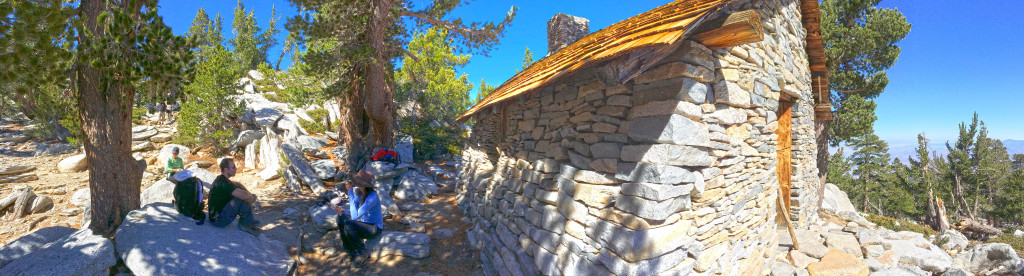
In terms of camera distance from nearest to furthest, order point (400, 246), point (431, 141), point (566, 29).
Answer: point (400, 246)
point (566, 29)
point (431, 141)

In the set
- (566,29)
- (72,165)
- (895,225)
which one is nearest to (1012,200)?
(895,225)

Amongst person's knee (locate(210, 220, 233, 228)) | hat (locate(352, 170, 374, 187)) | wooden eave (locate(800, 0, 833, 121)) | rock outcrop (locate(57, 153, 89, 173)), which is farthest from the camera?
rock outcrop (locate(57, 153, 89, 173))

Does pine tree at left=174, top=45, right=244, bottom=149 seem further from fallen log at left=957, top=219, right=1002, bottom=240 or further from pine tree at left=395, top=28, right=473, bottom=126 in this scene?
fallen log at left=957, top=219, right=1002, bottom=240

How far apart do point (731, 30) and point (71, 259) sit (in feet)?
21.5

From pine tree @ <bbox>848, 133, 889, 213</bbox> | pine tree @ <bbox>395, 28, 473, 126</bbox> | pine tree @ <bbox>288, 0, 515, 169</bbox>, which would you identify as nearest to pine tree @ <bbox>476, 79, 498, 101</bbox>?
pine tree @ <bbox>395, 28, 473, 126</bbox>

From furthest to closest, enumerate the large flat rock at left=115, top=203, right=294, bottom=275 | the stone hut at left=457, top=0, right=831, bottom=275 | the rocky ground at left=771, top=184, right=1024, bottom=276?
1. the rocky ground at left=771, top=184, right=1024, bottom=276
2. the large flat rock at left=115, top=203, right=294, bottom=275
3. the stone hut at left=457, top=0, right=831, bottom=275

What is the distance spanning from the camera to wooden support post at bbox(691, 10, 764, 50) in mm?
2260

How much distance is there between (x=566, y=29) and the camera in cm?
807

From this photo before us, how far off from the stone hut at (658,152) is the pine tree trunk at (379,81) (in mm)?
5721

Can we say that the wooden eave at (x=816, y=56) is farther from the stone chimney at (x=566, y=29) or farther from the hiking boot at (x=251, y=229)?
the hiking boot at (x=251, y=229)

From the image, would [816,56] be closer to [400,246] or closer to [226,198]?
[400,246]

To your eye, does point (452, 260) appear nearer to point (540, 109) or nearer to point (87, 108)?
point (540, 109)

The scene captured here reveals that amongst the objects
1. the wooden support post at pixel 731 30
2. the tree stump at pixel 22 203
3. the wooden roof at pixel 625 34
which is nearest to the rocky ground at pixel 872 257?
the wooden roof at pixel 625 34

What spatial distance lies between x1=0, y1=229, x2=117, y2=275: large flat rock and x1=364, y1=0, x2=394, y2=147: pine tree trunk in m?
5.85
